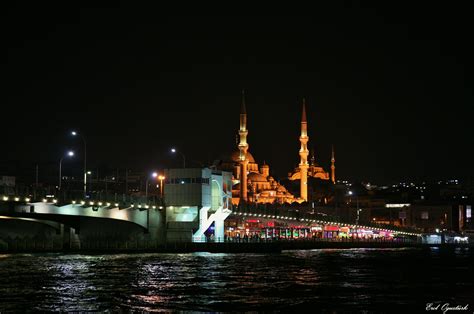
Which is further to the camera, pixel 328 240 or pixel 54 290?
pixel 328 240

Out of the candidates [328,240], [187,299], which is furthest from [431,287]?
[328,240]

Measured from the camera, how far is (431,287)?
56031 millimetres

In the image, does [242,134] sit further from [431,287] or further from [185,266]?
[431,287]

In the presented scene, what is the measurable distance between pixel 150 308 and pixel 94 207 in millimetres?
52747

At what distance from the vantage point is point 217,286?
53781mm

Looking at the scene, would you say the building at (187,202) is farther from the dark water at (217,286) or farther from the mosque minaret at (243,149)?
the mosque minaret at (243,149)

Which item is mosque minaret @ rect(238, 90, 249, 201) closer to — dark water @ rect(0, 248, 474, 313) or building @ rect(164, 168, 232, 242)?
building @ rect(164, 168, 232, 242)

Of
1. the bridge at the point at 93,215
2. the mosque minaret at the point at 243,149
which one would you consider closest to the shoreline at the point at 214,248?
the bridge at the point at 93,215

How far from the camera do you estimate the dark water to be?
142ft

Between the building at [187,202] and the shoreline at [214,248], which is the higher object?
the building at [187,202]

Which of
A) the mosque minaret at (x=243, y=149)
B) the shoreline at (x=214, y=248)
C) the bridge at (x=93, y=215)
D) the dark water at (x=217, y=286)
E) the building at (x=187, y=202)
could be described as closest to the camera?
the dark water at (x=217, y=286)

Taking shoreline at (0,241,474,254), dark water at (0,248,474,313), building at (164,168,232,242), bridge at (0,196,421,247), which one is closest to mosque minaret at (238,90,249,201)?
shoreline at (0,241,474,254)

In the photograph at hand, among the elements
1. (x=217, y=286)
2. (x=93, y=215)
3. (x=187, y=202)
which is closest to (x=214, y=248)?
(x=187, y=202)

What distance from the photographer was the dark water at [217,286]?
4325 cm
